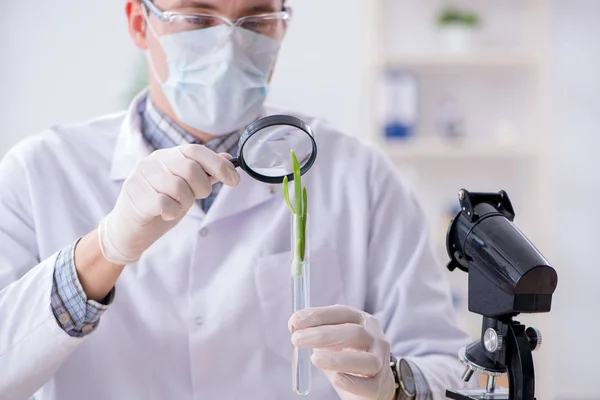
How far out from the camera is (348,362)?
107cm

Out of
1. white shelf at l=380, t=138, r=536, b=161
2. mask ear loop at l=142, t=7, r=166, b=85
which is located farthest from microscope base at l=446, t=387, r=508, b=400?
white shelf at l=380, t=138, r=536, b=161

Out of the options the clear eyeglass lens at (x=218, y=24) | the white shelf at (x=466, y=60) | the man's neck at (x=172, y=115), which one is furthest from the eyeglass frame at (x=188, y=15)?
the white shelf at (x=466, y=60)

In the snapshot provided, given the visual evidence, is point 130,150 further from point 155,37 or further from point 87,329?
point 87,329

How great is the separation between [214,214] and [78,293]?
12.4 inches

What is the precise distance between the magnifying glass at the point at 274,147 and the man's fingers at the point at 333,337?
0.71 ft

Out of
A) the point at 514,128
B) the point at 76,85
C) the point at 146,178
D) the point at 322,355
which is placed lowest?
the point at 514,128

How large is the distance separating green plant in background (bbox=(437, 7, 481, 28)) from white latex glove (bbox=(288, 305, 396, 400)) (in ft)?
8.71

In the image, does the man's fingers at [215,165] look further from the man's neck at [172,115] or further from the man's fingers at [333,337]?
the man's neck at [172,115]

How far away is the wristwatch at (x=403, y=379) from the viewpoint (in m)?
1.22

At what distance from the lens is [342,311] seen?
1107mm

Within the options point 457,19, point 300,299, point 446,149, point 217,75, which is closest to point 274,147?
point 300,299

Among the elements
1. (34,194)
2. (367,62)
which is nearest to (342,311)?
(34,194)

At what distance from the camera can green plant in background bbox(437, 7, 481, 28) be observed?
355cm

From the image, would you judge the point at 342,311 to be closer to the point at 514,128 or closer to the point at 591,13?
the point at 514,128
